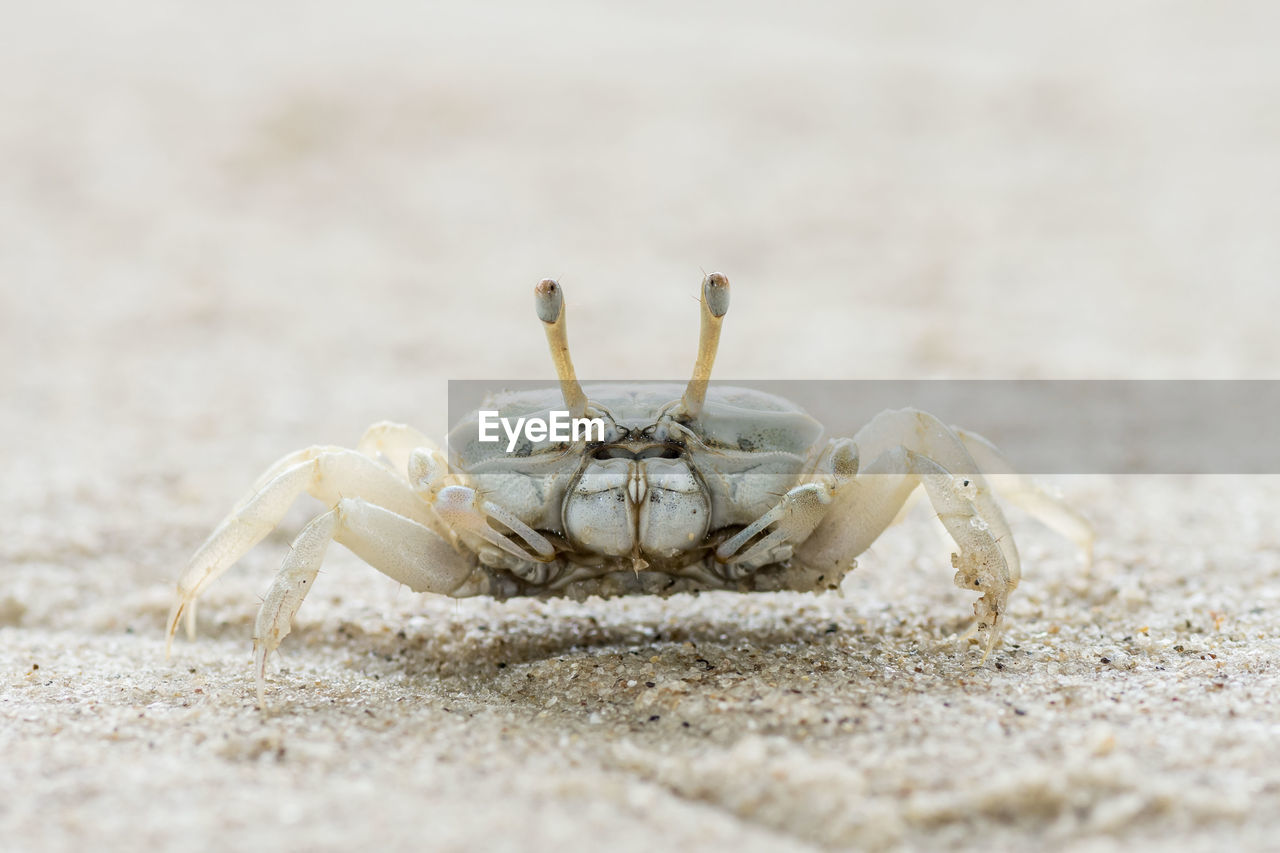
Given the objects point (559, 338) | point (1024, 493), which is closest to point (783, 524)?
point (559, 338)

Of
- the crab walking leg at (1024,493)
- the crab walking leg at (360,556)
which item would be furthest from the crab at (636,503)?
the crab walking leg at (1024,493)

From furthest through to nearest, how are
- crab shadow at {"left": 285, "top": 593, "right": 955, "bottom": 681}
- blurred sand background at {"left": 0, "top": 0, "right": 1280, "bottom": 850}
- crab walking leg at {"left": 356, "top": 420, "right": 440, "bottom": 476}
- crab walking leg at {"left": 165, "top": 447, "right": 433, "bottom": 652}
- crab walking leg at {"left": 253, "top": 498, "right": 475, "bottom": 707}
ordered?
1. crab walking leg at {"left": 356, "top": 420, "right": 440, "bottom": 476}
2. crab shadow at {"left": 285, "top": 593, "right": 955, "bottom": 681}
3. crab walking leg at {"left": 165, "top": 447, "right": 433, "bottom": 652}
4. crab walking leg at {"left": 253, "top": 498, "right": 475, "bottom": 707}
5. blurred sand background at {"left": 0, "top": 0, "right": 1280, "bottom": 850}

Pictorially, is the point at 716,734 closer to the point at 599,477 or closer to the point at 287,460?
the point at 599,477

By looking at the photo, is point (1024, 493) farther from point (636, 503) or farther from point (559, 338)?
point (559, 338)

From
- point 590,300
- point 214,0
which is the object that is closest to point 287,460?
point 590,300

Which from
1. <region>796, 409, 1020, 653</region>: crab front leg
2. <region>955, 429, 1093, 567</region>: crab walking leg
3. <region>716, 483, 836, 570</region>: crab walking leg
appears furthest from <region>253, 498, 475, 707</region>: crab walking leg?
A: <region>955, 429, 1093, 567</region>: crab walking leg

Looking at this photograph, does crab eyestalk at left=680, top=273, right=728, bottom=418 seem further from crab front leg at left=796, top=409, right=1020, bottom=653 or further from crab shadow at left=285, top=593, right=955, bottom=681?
crab shadow at left=285, top=593, right=955, bottom=681
